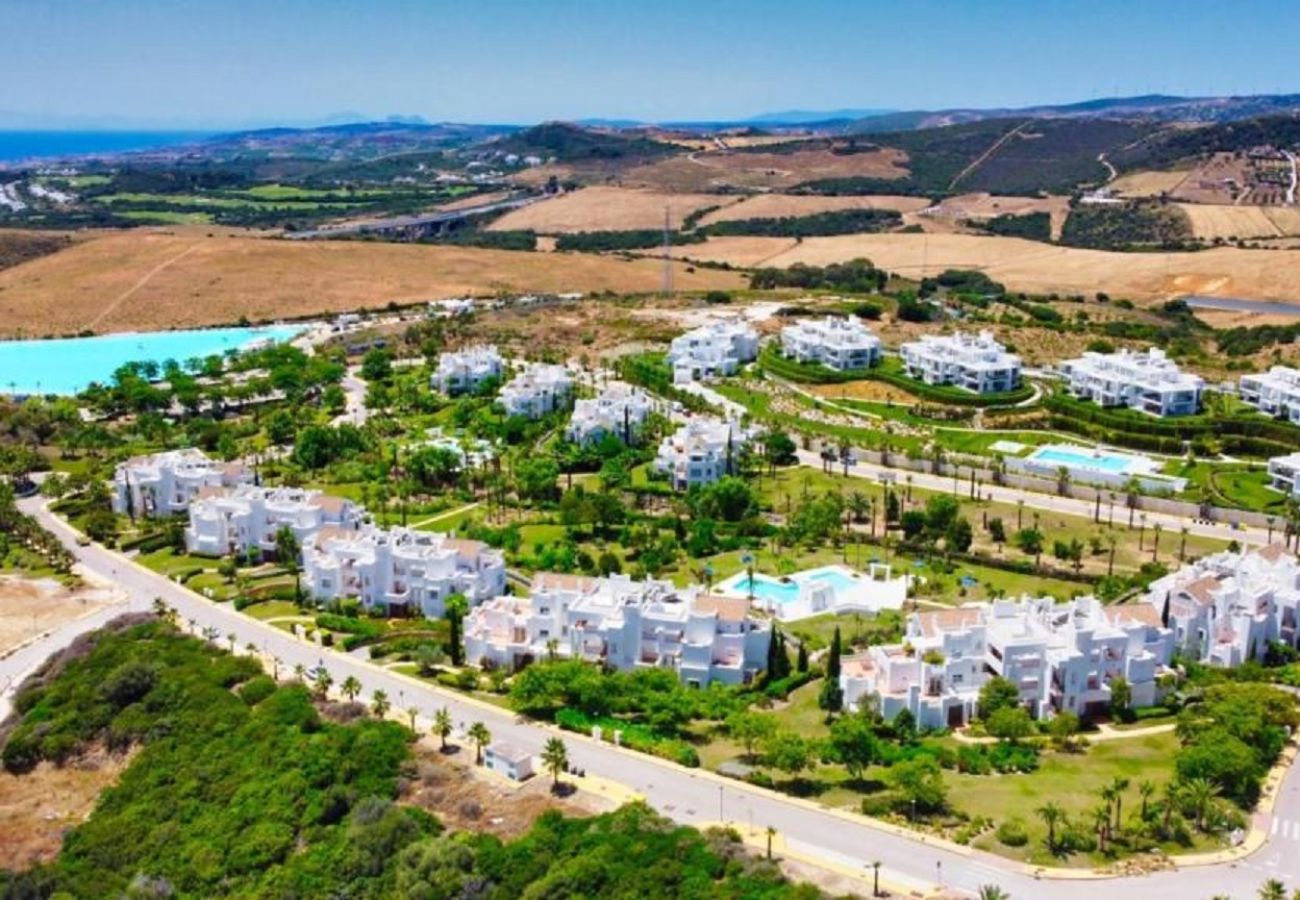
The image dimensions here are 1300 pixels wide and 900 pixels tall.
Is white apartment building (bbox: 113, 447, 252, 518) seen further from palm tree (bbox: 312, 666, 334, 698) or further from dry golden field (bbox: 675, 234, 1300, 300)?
dry golden field (bbox: 675, 234, 1300, 300)

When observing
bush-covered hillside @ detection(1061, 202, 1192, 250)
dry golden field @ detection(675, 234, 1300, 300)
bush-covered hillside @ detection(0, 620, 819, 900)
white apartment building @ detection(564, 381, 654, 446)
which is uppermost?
bush-covered hillside @ detection(1061, 202, 1192, 250)

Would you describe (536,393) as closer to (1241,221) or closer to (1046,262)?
(1046,262)

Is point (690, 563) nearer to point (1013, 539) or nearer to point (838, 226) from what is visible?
point (1013, 539)

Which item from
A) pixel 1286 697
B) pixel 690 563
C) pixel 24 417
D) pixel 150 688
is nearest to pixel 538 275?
pixel 24 417

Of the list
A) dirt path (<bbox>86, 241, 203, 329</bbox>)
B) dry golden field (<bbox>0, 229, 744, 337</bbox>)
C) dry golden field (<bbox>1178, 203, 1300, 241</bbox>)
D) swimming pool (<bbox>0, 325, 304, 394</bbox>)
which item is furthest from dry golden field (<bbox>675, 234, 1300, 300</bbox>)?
swimming pool (<bbox>0, 325, 304, 394</bbox>)

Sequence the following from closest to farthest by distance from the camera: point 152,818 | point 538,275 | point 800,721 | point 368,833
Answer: point 368,833
point 152,818
point 800,721
point 538,275

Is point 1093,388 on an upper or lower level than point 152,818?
upper
